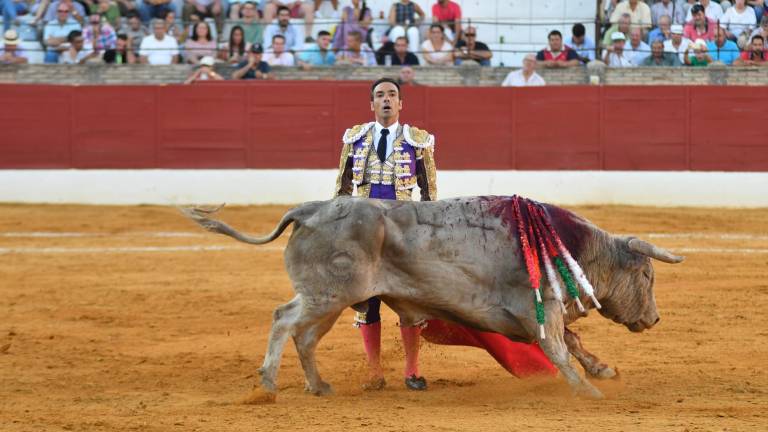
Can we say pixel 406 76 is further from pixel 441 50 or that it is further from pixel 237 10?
pixel 237 10

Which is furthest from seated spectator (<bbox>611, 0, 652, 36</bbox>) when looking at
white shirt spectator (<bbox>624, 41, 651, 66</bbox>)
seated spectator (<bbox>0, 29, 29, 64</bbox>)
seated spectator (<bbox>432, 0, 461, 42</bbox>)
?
seated spectator (<bbox>0, 29, 29, 64</bbox>)

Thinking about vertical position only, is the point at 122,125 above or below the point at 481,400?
above

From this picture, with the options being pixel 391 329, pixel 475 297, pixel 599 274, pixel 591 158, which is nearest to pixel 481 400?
pixel 475 297

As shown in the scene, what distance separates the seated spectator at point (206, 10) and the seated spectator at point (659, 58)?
531 centimetres

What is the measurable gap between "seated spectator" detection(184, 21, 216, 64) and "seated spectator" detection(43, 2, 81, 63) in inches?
57.3

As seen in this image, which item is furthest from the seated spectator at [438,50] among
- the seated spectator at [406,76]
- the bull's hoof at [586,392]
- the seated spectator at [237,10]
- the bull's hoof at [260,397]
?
the bull's hoof at [260,397]

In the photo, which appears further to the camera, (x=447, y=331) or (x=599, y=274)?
(x=447, y=331)

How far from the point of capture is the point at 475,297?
5305 millimetres

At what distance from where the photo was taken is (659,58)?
49.1 feet

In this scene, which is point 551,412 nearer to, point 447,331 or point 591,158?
point 447,331

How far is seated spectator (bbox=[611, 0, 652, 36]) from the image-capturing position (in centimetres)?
1490

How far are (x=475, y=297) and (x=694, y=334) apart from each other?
2.40 m

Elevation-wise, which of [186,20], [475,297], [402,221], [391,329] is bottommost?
[391,329]

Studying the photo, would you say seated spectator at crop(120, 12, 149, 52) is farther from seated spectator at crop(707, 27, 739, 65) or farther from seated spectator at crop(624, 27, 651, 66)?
seated spectator at crop(707, 27, 739, 65)
